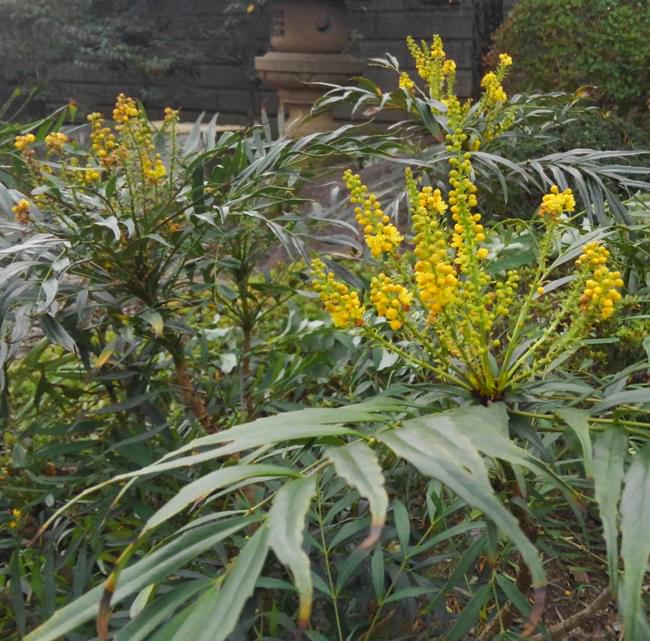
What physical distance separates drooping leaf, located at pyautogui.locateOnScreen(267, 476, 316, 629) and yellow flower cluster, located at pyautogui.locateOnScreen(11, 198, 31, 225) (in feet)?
2.34

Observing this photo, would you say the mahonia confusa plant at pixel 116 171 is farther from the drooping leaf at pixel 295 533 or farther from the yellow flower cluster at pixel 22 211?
the drooping leaf at pixel 295 533

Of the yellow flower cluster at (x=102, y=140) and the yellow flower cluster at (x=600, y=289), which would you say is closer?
the yellow flower cluster at (x=600, y=289)

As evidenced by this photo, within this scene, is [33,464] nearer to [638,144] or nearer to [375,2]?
[638,144]

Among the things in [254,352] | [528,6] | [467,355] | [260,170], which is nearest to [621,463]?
[467,355]

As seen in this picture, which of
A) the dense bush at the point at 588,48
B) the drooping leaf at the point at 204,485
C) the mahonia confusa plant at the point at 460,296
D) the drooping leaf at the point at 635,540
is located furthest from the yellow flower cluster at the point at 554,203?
the dense bush at the point at 588,48

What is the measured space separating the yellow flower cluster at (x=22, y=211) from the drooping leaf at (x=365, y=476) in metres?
0.72

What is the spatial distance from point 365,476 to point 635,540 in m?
0.18

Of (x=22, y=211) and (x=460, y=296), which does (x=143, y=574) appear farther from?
(x=22, y=211)

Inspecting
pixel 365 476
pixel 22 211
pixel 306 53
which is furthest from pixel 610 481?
pixel 306 53

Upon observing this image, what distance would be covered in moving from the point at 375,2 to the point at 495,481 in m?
6.52

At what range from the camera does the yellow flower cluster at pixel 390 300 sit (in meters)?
0.83

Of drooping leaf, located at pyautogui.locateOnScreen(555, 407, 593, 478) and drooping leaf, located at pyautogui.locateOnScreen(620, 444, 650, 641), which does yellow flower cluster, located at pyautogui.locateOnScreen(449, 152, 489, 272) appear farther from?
drooping leaf, located at pyautogui.locateOnScreen(620, 444, 650, 641)

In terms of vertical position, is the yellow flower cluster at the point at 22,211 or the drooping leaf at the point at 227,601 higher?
the yellow flower cluster at the point at 22,211

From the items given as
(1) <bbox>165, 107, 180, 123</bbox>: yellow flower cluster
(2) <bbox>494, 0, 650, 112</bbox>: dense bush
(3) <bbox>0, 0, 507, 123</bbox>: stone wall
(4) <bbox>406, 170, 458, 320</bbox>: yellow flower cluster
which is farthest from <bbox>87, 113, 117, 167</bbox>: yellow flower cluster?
(3) <bbox>0, 0, 507, 123</bbox>: stone wall
